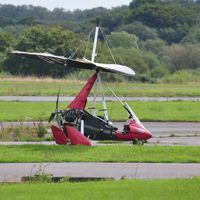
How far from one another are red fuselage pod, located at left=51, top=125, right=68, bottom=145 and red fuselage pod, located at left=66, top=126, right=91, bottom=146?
0.58 ft

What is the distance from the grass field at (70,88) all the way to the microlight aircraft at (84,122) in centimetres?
3086

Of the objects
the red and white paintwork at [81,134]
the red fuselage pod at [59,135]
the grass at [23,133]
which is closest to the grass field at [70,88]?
the grass at [23,133]

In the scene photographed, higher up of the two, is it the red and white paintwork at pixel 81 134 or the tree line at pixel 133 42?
the red and white paintwork at pixel 81 134

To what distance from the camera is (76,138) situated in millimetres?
22719

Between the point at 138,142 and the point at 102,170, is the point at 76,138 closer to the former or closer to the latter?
the point at 138,142

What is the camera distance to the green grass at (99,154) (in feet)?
64.7

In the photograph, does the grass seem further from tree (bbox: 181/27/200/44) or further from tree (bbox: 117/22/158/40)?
tree (bbox: 117/22/158/40)

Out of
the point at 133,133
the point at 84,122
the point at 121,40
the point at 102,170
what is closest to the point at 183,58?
the point at 121,40

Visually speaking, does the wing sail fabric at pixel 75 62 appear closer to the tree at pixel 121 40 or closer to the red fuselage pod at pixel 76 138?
the red fuselage pod at pixel 76 138

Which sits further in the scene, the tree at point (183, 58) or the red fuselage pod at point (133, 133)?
the tree at point (183, 58)

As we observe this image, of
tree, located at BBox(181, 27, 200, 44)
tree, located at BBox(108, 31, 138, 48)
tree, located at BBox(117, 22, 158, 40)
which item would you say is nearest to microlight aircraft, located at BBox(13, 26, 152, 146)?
tree, located at BBox(108, 31, 138, 48)

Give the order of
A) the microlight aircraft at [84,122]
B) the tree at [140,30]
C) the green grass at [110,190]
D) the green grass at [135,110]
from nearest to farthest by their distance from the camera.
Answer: the green grass at [110,190] → the microlight aircraft at [84,122] → the green grass at [135,110] → the tree at [140,30]

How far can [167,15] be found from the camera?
449 feet

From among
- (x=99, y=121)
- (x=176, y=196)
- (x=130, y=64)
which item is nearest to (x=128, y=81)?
(x=130, y=64)
